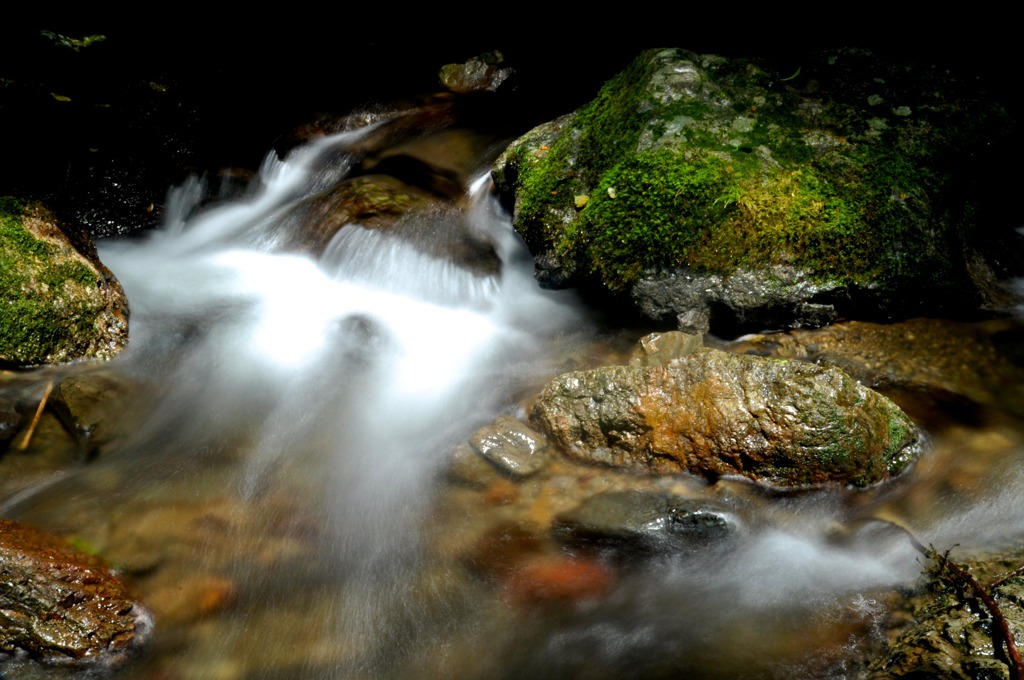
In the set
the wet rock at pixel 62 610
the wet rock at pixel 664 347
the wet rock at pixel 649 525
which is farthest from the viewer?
the wet rock at pixel 664 347

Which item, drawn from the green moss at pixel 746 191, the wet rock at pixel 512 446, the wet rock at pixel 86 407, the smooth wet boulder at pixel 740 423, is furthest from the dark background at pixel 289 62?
the wet rock at pixel 512 446

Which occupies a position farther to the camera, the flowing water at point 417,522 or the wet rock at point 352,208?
the wet rock at point 352,208

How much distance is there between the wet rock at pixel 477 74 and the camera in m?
10.2

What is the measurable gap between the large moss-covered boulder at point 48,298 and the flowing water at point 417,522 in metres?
0.22

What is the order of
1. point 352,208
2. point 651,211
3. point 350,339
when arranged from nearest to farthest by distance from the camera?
point 651,211, point 350,339, point 352,208

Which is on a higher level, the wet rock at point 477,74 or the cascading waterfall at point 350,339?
the wet rock at point 477,74

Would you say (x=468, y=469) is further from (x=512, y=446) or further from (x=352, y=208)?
(x=352, y=208)

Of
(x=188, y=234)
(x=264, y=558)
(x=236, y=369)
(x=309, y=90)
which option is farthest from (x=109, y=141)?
(x=264, y=558)

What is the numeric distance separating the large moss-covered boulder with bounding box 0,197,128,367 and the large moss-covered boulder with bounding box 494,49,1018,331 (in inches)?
139

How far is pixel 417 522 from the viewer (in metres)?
3.65

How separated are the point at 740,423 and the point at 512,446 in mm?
1358

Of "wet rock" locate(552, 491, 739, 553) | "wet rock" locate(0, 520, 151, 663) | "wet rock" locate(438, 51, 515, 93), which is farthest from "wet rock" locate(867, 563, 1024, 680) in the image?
"wet rock" locate(438, 51, 515, 93)

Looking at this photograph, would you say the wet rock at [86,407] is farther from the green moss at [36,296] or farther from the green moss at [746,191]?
the green moss at [746,191]

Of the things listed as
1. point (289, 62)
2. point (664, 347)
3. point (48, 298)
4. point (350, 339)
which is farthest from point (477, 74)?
point (664, 347)
